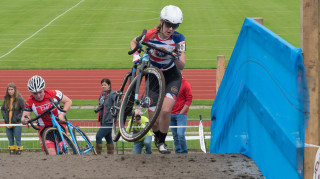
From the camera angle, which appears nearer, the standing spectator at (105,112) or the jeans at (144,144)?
the jeans at (144,144)

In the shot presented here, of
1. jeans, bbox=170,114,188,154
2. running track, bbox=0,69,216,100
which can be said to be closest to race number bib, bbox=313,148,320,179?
jeans, bbox=170,114,188,154

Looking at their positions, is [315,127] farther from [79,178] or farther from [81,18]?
[81,18]

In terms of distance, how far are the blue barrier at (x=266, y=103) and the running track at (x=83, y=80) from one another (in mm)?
15699

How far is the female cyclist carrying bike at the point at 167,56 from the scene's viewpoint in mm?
6227

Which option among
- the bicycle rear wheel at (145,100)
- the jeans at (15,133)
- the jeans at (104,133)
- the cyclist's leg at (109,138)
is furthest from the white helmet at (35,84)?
the jeans at (15,133)

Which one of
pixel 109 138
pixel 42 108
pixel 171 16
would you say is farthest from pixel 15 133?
pixel 171 16

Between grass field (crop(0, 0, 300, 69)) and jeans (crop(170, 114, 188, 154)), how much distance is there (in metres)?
17.9

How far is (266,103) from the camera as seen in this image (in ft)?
17.1

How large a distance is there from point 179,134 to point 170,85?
482 cm

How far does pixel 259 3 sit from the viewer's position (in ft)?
154

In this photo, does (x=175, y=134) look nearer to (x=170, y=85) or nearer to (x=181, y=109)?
(x=181, y=109)

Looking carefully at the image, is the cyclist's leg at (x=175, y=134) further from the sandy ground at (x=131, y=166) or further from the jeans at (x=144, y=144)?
the sandy ground at (x=131, y=166)

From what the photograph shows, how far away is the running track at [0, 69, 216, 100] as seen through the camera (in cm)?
2376

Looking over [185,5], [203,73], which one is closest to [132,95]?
[203,73]
